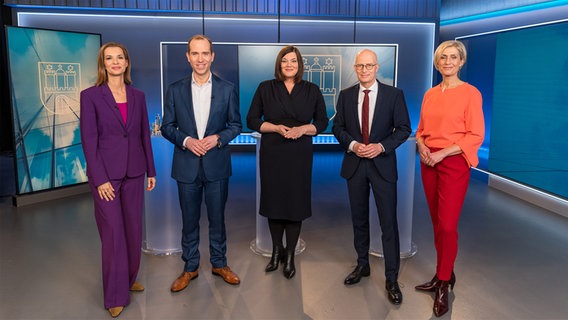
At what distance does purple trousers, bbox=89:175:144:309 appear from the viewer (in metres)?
2.81

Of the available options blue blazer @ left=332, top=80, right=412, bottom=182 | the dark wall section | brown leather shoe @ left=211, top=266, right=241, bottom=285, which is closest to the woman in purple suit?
brown leather shoe @ left=211, top=266, right=241, bottom=285

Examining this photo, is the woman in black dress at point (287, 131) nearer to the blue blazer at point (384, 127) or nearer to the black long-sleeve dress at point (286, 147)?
the black long-sleeve dress at point (286, 147)

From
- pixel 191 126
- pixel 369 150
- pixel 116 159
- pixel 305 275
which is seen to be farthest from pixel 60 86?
pixel 369 150

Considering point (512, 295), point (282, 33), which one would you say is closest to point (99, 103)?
point (512, 295)

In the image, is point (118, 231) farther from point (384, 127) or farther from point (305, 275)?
point (384, 127)

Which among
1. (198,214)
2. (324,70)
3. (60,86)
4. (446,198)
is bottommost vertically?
(198,214)

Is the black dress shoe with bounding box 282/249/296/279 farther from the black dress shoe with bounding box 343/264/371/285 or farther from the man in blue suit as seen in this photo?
the man in blue suit

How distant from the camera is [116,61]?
2.73 m

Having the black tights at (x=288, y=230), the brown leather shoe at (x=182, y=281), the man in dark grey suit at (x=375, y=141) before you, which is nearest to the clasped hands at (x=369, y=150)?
the man in dark grey suit at (x=375, y=141)

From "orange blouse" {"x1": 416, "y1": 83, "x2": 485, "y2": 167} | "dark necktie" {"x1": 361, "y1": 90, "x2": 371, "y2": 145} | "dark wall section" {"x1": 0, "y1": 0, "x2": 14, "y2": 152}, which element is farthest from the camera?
"dark wall section" {"x1": 0, "y1": 0, "x2": 14, "y2": 152}

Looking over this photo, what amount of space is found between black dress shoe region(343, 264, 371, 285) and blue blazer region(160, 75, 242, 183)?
1201 millimetres

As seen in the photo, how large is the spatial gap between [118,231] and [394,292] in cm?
185

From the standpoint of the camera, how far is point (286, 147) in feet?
10.7

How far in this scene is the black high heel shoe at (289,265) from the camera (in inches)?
137
